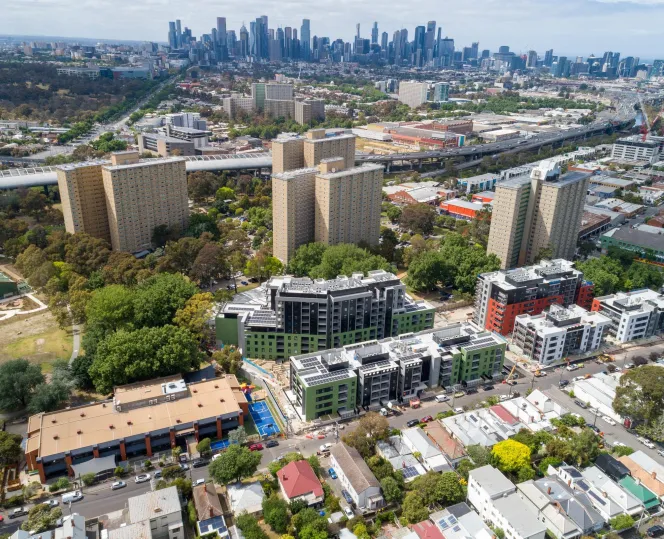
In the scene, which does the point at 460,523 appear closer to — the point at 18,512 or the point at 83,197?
the point at 18,512

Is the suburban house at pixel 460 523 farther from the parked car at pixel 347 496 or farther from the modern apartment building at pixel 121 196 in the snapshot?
the modern apartment building at pixel 121 196

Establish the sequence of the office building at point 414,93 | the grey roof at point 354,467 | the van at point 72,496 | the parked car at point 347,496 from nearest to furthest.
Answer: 1. the grey roof at point 354,467
2. the van at point 72,496
3. the parked car at point 347,496
4. the office building at point 414,93

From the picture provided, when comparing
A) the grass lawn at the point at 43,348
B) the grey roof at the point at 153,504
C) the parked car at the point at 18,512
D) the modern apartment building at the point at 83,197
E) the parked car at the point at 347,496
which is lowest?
the grass lawn at the point at 43,348

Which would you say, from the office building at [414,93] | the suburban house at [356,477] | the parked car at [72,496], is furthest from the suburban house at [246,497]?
the office building at [414,93]

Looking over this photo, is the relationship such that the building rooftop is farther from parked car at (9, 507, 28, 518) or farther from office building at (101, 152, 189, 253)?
office building at (101, 152, 189, 253)

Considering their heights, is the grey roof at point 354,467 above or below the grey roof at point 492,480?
below

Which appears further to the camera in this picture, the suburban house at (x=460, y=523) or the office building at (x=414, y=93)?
the office building at (x=414, y=93)

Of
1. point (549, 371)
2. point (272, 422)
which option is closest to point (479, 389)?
point (549, 371)
